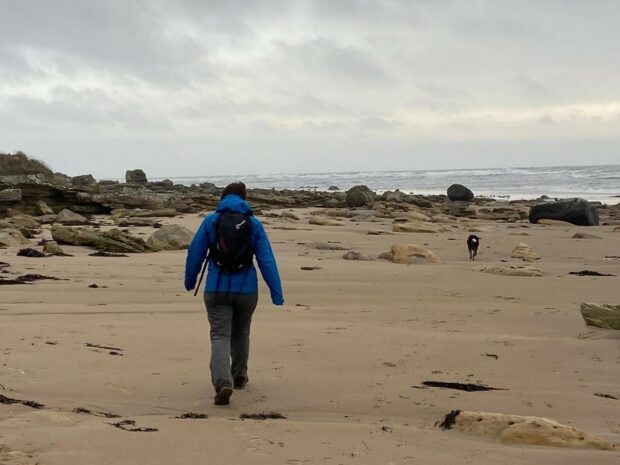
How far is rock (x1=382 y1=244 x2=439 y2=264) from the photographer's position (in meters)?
11.8

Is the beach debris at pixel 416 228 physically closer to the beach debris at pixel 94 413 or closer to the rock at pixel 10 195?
the rock at pixel 10 195

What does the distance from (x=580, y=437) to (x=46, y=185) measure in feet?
72.7

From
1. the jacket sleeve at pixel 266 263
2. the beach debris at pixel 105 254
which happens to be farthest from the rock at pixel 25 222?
the jacket sleeve at pixel 266 263

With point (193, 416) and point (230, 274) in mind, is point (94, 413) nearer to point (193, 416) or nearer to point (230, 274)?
point (193, 416)

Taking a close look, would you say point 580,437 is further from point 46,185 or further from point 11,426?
point 46,185

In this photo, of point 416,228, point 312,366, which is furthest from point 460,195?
point 312,366

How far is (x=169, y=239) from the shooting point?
13.1m

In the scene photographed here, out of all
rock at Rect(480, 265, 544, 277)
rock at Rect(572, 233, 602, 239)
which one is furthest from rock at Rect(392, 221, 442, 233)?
rock at Rect(480, 265, 544, 277)

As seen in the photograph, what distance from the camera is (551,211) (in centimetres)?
2233

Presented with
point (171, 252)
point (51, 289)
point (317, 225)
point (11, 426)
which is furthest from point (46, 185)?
point (11, 426)

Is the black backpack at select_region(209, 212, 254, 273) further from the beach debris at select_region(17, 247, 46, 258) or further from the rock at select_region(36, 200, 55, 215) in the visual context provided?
the rock at select_region(36, 200, 55, 215)

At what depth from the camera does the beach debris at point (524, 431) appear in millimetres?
3488

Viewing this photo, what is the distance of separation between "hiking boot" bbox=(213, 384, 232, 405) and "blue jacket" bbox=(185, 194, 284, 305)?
71 cm

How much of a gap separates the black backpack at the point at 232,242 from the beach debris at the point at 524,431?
5.95 feet
